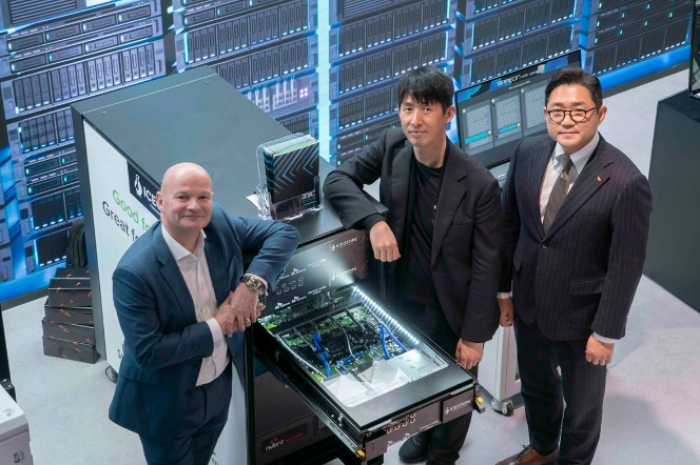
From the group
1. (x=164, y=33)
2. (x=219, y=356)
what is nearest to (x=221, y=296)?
(x=219, y=356)

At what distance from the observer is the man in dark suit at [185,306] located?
3336 millimetres

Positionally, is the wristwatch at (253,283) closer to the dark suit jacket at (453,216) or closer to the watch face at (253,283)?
the watch face at (253,283)

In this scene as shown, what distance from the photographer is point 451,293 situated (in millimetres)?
3863

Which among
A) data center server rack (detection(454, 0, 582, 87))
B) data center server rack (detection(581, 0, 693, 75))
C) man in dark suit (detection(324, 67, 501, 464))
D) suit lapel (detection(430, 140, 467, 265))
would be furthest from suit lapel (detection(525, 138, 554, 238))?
data center server rack (detection(581, 0, 693, 75))

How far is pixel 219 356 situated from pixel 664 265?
2944 millimetres

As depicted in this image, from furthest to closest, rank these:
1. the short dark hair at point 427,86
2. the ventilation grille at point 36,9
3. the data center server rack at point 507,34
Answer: the data center server rack at point 507,34, the ventilation grille at point 36,9, the short dark hair at point 427,86

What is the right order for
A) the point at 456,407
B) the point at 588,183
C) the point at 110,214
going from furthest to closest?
the point at 110,214 < the point at 588,183 < the point at 456,407

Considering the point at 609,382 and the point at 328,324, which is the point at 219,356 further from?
the point at 609,382

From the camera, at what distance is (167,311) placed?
3.42 metres

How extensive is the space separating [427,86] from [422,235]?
1.81 feet

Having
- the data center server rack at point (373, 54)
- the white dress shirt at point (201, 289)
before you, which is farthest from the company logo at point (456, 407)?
the data center server rack at point (373, 54)

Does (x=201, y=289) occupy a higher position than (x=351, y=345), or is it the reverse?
(x=201, y=289)

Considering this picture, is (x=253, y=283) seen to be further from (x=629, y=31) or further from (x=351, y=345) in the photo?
(x=629, y=31)

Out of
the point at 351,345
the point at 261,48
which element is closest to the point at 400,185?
the point at 351,345
